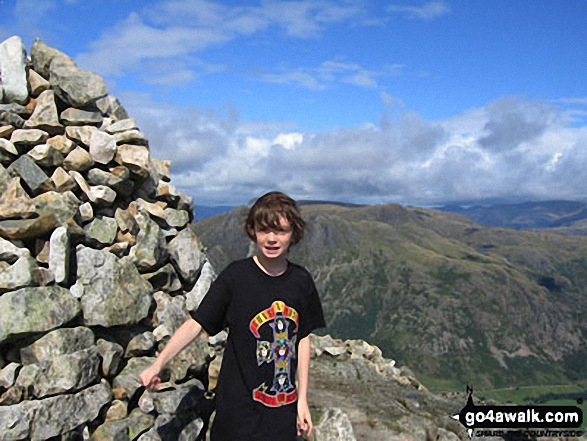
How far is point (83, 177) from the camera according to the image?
12.9m

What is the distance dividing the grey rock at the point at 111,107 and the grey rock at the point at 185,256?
476 centimetres

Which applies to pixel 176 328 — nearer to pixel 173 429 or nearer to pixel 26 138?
pixel 173 429

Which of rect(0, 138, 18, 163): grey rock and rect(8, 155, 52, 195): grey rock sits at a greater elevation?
rect(0, 138, 18, 163): grey rock

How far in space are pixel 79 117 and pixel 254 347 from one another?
9824 millimetres

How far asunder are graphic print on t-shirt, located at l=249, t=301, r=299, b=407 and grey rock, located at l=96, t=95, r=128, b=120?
34.1 ft

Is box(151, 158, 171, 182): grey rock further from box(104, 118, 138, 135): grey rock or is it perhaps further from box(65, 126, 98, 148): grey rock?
box(65, 126, 98, 148): grey rock

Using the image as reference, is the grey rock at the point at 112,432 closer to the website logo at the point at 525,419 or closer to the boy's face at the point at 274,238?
the boy's face at the point at 274,238

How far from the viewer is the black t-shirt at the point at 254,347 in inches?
309

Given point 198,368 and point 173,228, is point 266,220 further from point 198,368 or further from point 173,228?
point 173,228

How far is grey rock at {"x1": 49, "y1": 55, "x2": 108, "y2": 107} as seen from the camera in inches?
553

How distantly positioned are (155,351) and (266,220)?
260 inches

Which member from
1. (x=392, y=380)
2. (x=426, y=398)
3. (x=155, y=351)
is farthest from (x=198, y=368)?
(x=392, y=380)

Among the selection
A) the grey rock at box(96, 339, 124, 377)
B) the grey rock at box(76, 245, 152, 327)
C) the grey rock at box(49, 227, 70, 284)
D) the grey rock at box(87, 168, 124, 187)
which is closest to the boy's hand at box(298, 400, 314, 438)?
the grey rock at box(96, 339, 124, 377)

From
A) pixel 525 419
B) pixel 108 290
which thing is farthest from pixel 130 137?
pixel 525 419
